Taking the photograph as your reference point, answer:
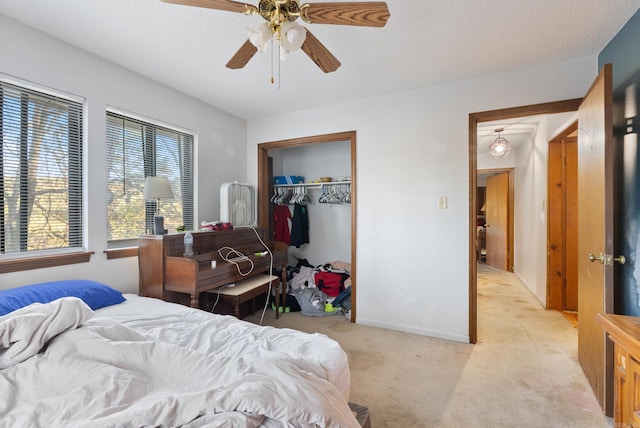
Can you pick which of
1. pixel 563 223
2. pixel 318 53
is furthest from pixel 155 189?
pixel 563 223

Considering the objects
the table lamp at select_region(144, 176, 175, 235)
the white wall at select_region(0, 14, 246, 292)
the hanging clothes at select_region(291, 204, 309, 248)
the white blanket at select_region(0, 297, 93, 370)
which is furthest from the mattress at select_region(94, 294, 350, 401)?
the hanging clothes at select_region(291, 204, 309, 248)

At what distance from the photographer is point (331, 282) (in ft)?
11.8

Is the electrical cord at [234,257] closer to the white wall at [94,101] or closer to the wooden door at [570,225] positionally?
the white wall at [94,101]

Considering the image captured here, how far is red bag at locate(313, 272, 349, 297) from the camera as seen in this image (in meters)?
3.57

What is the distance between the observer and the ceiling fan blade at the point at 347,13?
48.4 inches

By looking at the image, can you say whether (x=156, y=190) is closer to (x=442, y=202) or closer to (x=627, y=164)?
(x=442, y=202)

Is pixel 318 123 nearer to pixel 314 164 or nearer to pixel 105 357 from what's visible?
pixel 314 164

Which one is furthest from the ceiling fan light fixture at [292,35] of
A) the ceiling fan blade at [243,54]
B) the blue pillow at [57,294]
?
the blue pillow at [57,294]

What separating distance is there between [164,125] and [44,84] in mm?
931

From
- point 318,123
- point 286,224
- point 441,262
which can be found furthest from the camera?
point 286,224

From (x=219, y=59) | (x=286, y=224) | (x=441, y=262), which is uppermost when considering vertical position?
(x=219, y=59)

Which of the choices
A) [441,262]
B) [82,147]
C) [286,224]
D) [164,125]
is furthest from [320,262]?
[82,147]

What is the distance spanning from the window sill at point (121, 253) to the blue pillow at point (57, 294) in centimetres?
39

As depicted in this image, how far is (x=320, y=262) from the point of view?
4.38 m
